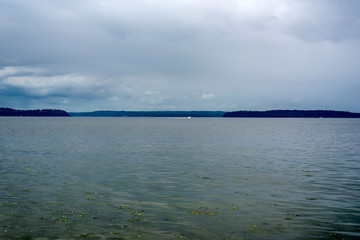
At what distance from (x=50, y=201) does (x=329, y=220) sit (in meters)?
18.1

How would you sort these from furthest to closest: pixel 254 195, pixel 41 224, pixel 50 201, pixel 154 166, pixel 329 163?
pixel 329 163 < pixel 154 166 < pixel 254 195 < pixel 50 201 < pixel 41 224

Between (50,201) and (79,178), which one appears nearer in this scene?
(50,201)

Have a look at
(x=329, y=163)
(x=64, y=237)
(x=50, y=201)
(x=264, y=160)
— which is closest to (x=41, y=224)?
(x=64, y=237)

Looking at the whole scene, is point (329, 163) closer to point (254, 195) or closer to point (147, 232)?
point (254, 195)

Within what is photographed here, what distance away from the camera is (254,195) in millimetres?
25422

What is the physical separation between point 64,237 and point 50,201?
24.6 feet

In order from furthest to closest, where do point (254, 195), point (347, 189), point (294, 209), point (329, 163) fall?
point (329, 163), point (347, 189), point (254, 195), point (294, 209)

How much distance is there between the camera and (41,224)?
60.0 ft

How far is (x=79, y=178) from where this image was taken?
31.8m

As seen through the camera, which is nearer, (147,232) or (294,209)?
(147,232)

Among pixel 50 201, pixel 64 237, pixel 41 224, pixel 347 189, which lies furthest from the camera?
pixel 347 189

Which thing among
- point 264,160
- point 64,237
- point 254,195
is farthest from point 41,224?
point 264,160

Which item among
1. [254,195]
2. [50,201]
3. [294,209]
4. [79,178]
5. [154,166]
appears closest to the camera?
[294,209]

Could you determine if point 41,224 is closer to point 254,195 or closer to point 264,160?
point 254,195
